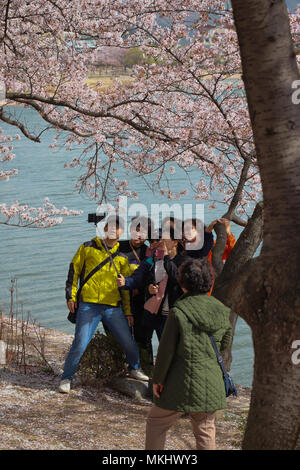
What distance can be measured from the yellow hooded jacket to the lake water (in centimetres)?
501

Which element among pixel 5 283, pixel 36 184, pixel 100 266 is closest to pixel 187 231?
pixel 100 266

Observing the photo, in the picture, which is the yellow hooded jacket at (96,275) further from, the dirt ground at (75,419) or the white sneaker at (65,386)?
the dirt ground at (75,419)

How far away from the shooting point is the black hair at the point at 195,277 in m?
3.88

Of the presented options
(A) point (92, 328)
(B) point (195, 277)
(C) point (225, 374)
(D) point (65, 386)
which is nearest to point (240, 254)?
(A) point (92, 328)

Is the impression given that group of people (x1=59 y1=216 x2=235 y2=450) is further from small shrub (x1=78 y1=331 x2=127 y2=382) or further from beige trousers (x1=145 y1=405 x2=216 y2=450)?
beige trousers (x1=145 y1=405 x2=216 y2=450)

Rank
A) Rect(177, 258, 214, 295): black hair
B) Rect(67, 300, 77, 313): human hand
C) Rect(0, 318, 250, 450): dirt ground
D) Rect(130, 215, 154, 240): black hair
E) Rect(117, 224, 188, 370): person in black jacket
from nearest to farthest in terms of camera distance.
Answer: Rect(177, 258, 214, 295): black hair
Rect(0, 318, 250, 450): dirt ground
Rect(117, 224, 188, 370): person in black jacket
Rect(67, 300, 77, 313): human hand
Rect(130, 215, 154, 240): black hair

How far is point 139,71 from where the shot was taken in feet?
30.1

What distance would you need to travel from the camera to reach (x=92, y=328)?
5.99 m

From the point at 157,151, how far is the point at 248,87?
576cm

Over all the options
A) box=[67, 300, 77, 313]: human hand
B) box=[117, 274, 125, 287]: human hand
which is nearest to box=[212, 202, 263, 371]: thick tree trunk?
box=[117, 274, 125, 287]: human hand

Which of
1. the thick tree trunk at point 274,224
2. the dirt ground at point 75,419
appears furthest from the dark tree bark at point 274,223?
the dirt ground at point 75,419

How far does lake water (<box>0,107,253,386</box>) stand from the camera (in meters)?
12.9

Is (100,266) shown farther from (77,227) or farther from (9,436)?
(77,227)

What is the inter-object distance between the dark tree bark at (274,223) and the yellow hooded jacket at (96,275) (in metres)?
2.28
